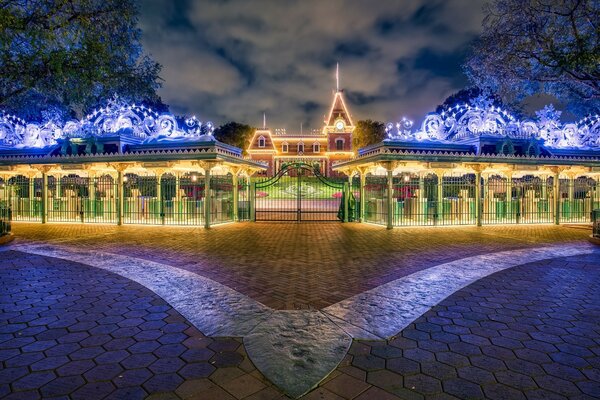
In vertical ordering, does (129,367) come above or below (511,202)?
below

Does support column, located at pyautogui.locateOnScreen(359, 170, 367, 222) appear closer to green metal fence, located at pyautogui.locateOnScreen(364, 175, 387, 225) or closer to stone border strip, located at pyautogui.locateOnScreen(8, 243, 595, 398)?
green metal fence, located at pyautogui.locateOnScreen(364, 175, 387, 225)

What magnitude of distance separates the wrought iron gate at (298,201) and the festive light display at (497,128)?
5.05 m

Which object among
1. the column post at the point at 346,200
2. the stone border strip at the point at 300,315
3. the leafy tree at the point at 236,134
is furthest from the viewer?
the leafy tree at the point at 236,134

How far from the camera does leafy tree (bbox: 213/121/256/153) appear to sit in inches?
2470

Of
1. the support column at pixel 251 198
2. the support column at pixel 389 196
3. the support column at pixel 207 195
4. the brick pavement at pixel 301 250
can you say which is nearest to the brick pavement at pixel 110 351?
the brick pavement at pixel 301 250

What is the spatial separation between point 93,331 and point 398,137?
15782 millimetres

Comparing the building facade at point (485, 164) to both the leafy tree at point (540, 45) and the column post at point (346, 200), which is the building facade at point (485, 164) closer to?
the column post at point (346, 200)

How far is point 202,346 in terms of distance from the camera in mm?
3539

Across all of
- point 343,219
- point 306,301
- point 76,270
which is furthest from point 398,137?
point 76,270

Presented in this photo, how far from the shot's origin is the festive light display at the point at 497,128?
1719 centimetres

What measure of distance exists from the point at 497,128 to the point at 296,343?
59.0 feet

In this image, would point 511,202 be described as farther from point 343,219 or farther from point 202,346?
point 202,346

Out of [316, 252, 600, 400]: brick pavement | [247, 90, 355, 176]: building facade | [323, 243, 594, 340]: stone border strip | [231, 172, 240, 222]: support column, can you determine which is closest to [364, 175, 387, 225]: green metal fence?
[231, 172, 240, 222]: support column

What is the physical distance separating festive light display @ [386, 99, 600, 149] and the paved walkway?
12.6 meters
